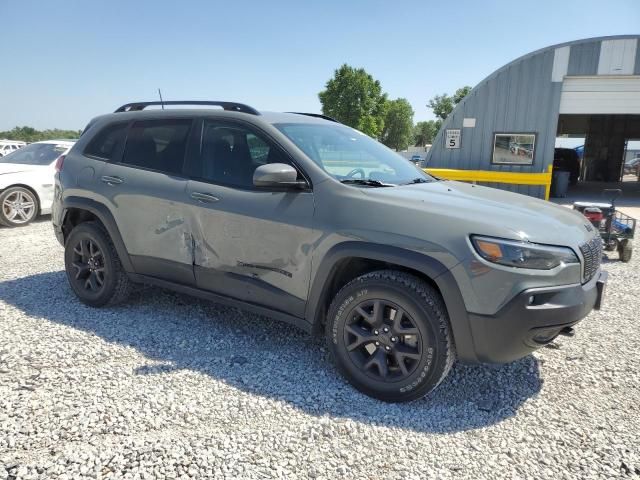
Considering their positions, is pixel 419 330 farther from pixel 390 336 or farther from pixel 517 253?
pixel 517 253

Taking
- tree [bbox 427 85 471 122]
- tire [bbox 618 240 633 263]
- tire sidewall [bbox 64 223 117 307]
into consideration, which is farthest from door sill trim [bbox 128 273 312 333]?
tree [bbox 427 85 471 122]

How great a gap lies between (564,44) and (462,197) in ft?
42.9

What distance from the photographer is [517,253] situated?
2.43 meters

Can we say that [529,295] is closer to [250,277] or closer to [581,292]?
[581,292]

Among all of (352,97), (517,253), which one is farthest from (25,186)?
(352,97)

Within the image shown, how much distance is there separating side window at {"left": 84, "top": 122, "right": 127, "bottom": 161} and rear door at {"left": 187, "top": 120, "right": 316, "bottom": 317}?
3.20ft

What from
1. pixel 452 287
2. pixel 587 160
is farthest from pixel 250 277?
pixel 587 160

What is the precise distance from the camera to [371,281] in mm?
2770

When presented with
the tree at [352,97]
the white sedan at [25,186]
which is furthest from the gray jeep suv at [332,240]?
the tree at [352,97]

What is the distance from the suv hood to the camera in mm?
2527

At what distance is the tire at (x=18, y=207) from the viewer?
826 cm

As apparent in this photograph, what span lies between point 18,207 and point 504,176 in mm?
12734

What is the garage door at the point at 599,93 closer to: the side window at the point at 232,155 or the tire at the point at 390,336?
the side window at the point at 232,155

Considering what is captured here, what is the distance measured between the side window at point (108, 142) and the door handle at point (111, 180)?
199 millimetres
